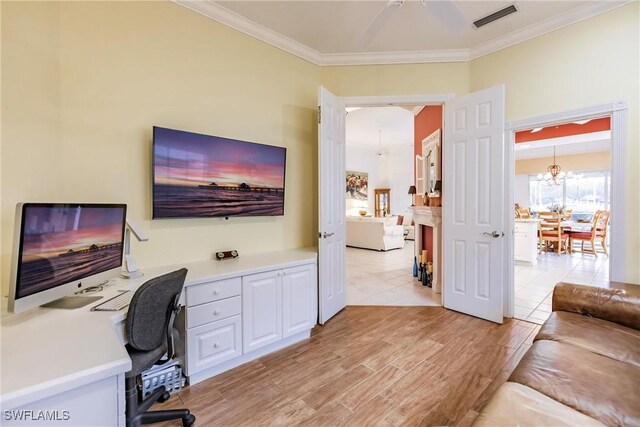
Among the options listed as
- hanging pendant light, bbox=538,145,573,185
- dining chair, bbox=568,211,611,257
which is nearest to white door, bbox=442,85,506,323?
dining chair, bbox=568,211,611,257

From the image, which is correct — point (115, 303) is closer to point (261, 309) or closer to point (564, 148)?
point (261, 309)

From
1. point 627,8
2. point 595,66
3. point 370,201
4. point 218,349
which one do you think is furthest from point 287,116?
point 370,201

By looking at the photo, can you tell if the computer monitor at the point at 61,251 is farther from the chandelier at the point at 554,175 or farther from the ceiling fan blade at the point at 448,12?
the chandelier at the point at 554,175

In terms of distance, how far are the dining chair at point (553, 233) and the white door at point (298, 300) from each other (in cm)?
664

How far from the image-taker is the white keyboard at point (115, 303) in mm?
1495

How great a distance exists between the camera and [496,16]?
275 cm

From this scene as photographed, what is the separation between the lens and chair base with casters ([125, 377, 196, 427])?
1.55 metres

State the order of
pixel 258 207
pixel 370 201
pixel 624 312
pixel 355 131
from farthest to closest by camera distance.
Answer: pixel 370 201, pixel 355 131, pixel 258 207, pixel 624 312

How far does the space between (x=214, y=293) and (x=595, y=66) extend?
152 inches

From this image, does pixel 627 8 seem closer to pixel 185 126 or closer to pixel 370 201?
pixel 185 126

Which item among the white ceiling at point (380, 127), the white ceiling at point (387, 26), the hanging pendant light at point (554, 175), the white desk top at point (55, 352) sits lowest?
the white desk top at point (55, 352)

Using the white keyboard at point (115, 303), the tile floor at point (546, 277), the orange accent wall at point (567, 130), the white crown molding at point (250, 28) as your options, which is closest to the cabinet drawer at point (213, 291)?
the white keyboard at point (115, 303)

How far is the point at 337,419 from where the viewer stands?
5.63ft

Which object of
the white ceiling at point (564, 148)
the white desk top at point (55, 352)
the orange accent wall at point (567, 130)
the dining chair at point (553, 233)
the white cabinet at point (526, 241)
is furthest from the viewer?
the white ceiling at point (564, 148)
